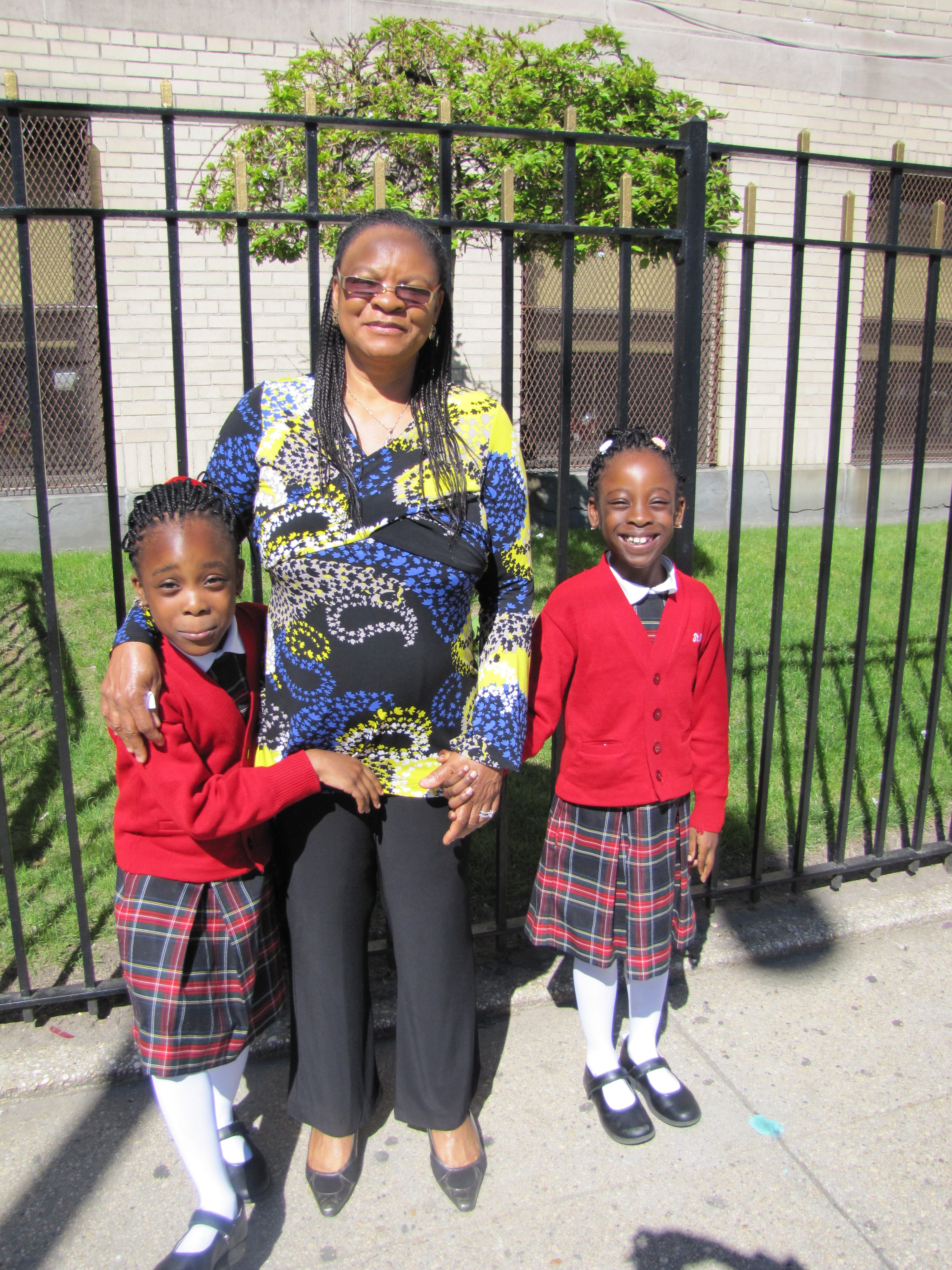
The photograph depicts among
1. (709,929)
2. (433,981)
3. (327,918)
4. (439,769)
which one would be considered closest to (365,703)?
(439,769)

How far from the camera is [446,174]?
221cm

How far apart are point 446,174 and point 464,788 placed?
141cm

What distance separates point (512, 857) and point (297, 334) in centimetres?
571

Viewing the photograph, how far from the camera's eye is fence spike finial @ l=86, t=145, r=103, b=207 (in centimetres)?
195

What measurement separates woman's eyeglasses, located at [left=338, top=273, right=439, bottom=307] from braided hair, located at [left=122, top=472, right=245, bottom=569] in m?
0.45

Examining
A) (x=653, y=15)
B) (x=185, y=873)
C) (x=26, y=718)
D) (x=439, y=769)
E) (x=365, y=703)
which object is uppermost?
(x=653, y=15)

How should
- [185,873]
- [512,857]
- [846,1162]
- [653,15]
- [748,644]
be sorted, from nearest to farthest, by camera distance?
[185,873]
[846,1162]
[512,857]
[748,644]
[653,15]

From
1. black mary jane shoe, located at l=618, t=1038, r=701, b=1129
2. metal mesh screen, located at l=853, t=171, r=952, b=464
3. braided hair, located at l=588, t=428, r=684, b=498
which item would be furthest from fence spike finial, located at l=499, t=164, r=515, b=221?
metal mesh screen, located at l=853, t=171, r=952, b=464

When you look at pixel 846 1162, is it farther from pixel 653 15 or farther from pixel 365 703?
pixel 653 15

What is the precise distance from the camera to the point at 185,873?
5.85ft

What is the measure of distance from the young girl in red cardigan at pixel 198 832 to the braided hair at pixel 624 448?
84 centimetres

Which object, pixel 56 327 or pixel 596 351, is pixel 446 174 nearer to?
pixel 56 327

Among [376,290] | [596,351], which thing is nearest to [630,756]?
[376,290]

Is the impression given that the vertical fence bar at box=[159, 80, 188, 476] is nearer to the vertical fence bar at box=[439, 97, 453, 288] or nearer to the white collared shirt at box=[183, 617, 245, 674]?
the white collared shirt at box=[183, 617, 245, 674]
